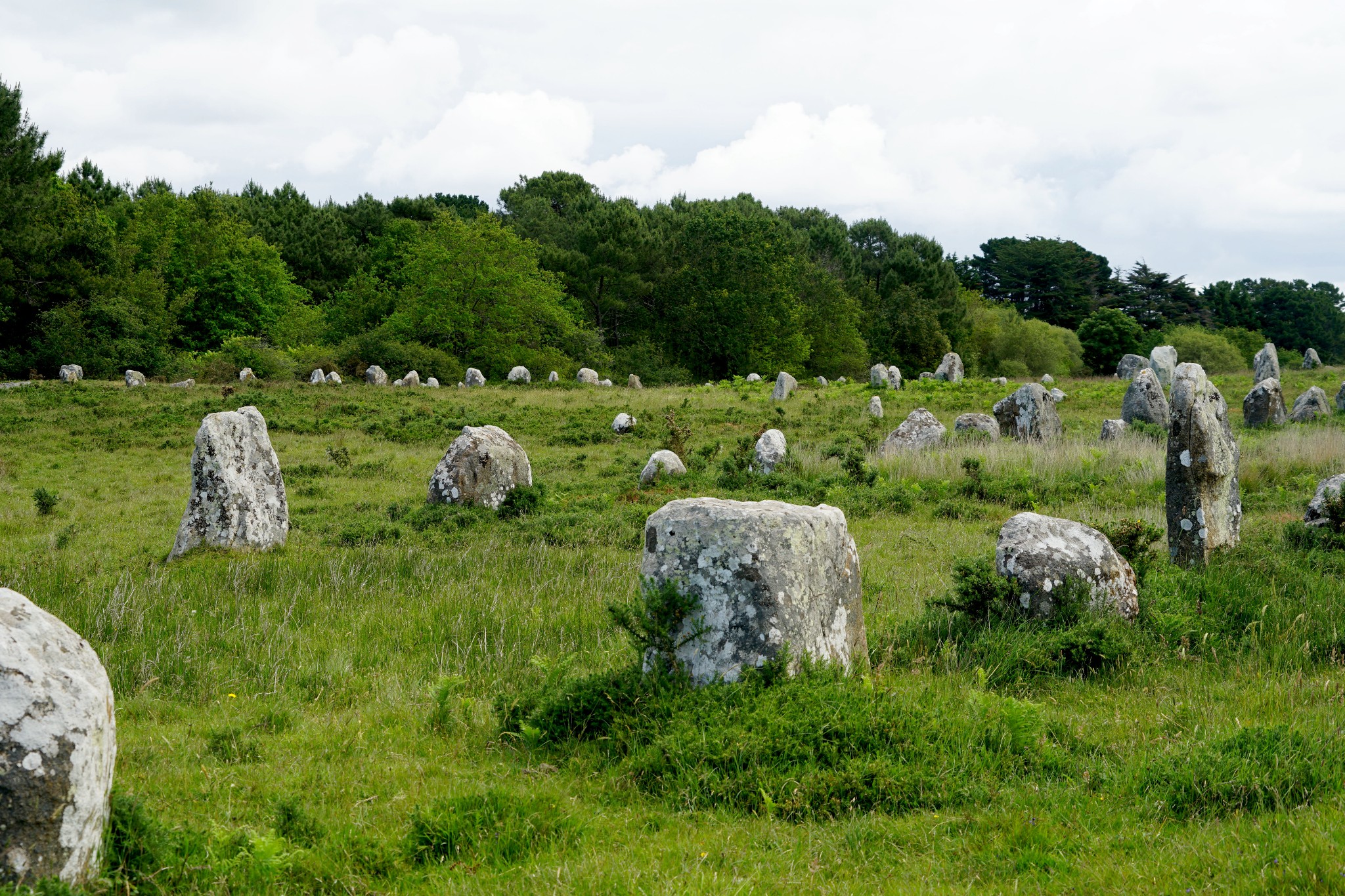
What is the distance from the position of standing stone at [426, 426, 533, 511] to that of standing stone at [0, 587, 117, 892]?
11.2 meters

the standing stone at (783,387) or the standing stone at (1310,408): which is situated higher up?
the standing stone at (783,387)

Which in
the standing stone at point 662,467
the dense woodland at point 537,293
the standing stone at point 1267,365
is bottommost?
the standing stone at point 662,467

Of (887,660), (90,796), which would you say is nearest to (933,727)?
(887,660)

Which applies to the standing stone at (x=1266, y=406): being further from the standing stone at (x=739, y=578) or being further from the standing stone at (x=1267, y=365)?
the standing stone at (x=739, y=578)

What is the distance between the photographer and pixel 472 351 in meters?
43.9

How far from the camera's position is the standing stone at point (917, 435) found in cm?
2019

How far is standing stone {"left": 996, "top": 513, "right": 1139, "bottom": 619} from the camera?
765cm

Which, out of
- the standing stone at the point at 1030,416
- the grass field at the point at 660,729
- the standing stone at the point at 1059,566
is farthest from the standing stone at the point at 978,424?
the standing stone at the point at 1059,566

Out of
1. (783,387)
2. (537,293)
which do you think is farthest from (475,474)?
(537,293)

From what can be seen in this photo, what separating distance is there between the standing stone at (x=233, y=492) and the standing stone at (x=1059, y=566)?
9623 millimetres

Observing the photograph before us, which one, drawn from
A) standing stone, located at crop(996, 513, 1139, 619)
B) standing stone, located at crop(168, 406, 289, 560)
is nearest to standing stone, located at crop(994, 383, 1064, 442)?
standing stone, located at crop(996, 513, 1139, 619)

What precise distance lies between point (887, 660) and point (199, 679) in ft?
17.5

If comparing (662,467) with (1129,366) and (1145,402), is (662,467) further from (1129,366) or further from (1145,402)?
(1129,366)

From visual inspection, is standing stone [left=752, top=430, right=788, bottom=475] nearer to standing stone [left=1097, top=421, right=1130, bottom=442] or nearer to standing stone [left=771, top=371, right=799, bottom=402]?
standing stone [left=1097, top=421, right=1130, bottom=442]
